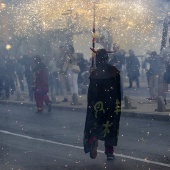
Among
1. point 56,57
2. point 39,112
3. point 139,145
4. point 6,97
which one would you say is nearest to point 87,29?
point 6,97

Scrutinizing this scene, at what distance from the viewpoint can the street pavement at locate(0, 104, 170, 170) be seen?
33.5 ft

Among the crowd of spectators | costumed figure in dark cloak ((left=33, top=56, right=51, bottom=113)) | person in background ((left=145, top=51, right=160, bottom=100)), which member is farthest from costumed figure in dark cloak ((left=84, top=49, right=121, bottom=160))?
person in background ((left=145, top=51, right=160, bottom=100))

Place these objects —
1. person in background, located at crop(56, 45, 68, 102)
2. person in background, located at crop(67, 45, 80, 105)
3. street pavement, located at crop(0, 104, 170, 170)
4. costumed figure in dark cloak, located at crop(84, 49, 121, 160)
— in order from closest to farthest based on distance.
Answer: street pavement, located at crop(0, 104, 170, 170)
costumed figure in dark cloak, located at crop(84, 49, 121, 160)
person in background, located at crop(67, 45, 80, 105)
person in background, located at crop(56, 45, 68, 102)

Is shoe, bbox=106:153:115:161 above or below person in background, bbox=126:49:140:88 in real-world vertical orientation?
below

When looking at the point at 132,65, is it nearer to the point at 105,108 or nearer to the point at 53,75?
the point at 53,75

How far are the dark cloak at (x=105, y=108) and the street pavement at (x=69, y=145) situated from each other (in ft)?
1.41

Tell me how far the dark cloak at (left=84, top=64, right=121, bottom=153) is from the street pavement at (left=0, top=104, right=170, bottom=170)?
43 centimetres

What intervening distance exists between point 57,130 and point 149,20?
28242 mm

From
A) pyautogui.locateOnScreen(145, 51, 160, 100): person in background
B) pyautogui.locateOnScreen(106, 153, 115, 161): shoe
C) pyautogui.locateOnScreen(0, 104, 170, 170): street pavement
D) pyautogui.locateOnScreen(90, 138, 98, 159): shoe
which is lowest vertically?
pyautogui.locateOnScreen(0, 104, 170, 170): street pavement

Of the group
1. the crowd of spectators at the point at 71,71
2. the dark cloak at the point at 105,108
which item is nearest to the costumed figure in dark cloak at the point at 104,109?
the dark cloak at the point at 105,108

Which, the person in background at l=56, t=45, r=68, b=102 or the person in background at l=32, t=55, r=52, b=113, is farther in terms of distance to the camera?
the person in background at l=56, t=45, r=68, b=102

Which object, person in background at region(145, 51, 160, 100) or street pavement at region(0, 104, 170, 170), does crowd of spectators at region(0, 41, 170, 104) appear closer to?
Answer: person in background at region(145, 51, 160, 100)

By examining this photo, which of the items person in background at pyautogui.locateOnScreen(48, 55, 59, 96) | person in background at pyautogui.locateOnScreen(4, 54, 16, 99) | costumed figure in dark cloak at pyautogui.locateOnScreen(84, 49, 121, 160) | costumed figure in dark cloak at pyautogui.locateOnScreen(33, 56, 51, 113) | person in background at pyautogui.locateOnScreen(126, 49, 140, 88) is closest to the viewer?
costumed figure in dark cloak at pyautogui.locateOnScreen(84, 49, 121, 160)

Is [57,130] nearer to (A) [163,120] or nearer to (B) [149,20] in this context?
(A) [163,120]
